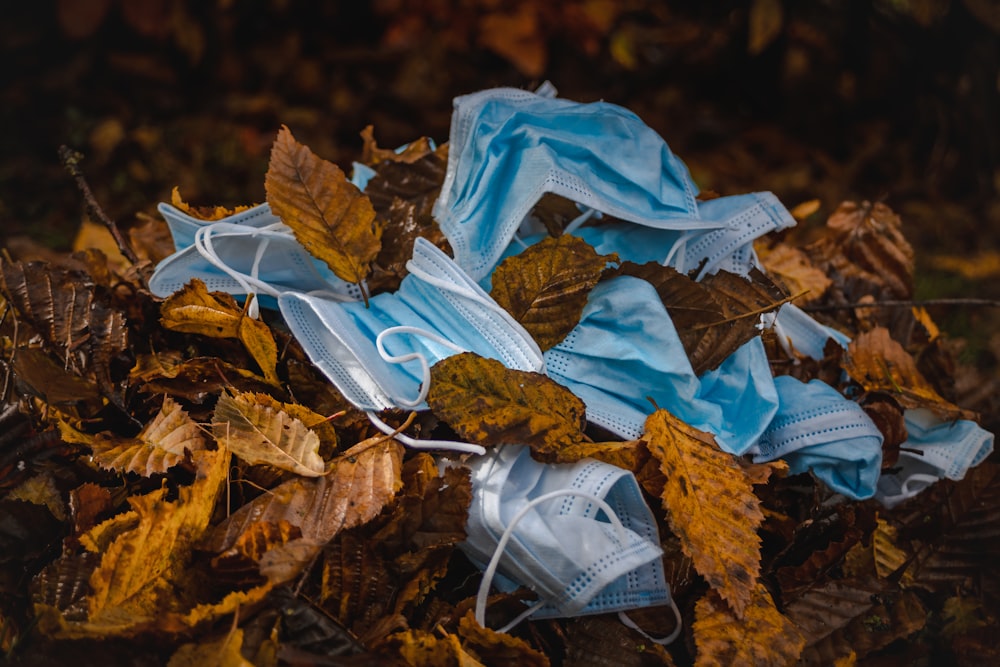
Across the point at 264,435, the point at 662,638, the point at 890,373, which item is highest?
the point at 264,435

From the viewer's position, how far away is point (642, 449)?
919mm

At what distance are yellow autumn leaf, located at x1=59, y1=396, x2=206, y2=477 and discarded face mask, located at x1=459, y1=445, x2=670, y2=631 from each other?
0.32m

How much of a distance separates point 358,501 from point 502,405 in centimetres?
19

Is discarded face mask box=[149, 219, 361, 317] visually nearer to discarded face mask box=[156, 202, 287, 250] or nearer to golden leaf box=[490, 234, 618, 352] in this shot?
discarded face mask box=[156, 202, 287, 250]

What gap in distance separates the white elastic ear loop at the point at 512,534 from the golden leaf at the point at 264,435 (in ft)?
0.69

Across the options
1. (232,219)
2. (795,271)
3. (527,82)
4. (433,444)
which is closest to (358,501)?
(433,444)

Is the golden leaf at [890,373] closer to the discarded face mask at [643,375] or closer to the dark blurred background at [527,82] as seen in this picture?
the discarded face mask at [643,375]

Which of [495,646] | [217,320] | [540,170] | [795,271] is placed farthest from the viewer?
[795,271]

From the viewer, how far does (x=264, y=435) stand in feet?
2.85

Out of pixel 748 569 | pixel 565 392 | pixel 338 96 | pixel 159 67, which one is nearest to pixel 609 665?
pixel 748 569

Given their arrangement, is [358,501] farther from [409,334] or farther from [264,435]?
[409,334]

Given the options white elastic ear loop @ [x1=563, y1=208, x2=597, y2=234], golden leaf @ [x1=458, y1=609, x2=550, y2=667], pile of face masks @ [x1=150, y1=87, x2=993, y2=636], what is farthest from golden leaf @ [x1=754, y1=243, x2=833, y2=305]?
golden leaf @ [x1=458, y1=609, x2=550, y2=667]

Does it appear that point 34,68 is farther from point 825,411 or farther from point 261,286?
point 825,411

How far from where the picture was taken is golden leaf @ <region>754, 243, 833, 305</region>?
1344 millimetres
